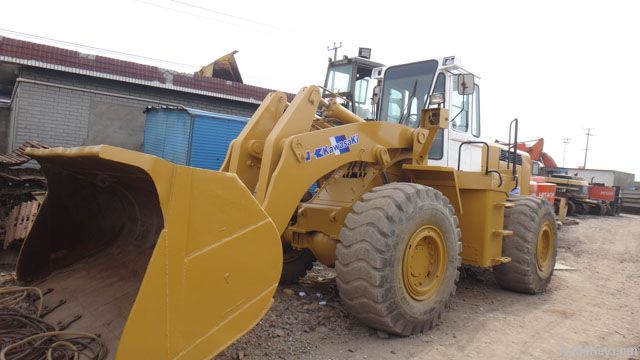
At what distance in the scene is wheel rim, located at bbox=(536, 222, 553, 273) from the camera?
607 cm

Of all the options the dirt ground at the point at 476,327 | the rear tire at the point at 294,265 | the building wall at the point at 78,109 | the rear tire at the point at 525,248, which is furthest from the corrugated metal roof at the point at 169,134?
the rear tire at the point at 525,248

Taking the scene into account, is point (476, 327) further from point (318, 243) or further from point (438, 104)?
point (438, 104)

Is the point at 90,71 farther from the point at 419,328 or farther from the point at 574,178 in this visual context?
the point at 574,178

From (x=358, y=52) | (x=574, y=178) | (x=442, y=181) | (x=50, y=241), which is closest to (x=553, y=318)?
(x=442, y=181)

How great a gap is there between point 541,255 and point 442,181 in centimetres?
228

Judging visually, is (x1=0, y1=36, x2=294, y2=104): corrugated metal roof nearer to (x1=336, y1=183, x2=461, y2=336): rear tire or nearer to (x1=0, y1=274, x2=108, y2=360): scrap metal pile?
(x1=0, y1=274, x2=108, y2=360): scrap metal pile

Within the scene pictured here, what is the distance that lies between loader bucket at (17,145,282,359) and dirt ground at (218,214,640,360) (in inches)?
30.1

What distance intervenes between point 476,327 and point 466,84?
2.55 meters

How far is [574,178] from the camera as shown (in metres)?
21.4

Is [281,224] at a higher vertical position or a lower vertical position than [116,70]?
lower

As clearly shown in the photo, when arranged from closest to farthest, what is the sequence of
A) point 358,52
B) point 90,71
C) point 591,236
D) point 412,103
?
point 412,103 < point 358,52 < point 90,71 < point 591,236

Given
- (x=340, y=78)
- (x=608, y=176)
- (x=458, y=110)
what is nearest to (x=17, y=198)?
(x=340, y=78)

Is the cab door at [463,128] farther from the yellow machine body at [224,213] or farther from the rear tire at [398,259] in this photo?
the rear tire at [398,259]

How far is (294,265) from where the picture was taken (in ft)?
17.1
